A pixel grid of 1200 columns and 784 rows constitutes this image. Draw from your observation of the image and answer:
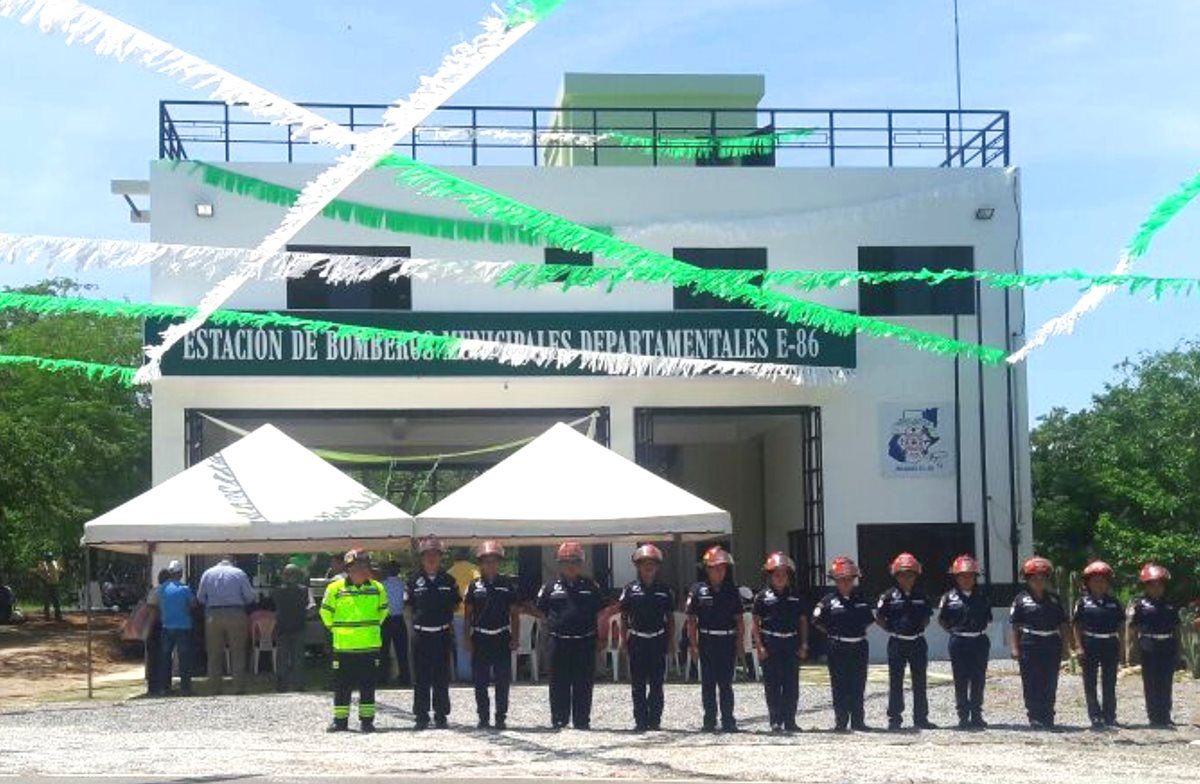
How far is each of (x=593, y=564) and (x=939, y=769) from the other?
14190 mm

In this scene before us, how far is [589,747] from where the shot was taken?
A: 46.6ft

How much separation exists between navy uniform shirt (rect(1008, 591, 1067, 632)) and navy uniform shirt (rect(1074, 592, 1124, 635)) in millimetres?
189

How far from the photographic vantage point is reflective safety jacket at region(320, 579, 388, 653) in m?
15.6

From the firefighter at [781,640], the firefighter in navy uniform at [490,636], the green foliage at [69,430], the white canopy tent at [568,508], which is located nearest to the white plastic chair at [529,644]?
the white canopy tent at [568,508]

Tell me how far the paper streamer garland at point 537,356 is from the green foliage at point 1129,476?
5.57 meters

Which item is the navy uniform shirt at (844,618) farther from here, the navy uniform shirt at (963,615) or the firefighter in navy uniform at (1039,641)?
the firefighter in navy uniform at (1039,641)

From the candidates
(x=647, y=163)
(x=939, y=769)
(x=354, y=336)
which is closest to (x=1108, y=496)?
(x=647, y=163)

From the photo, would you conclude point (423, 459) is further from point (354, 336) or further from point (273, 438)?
point (273, 438)

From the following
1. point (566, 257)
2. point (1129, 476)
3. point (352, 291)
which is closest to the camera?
point (352, 291)

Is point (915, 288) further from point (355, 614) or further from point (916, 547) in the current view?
point (355, 614)

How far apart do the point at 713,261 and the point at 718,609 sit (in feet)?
38.8

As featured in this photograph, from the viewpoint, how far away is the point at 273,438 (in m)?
21.6

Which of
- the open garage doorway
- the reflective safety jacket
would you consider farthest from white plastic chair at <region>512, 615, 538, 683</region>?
the reflective safety jacket

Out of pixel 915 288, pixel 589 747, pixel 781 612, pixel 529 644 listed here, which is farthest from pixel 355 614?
pixel 915 288
